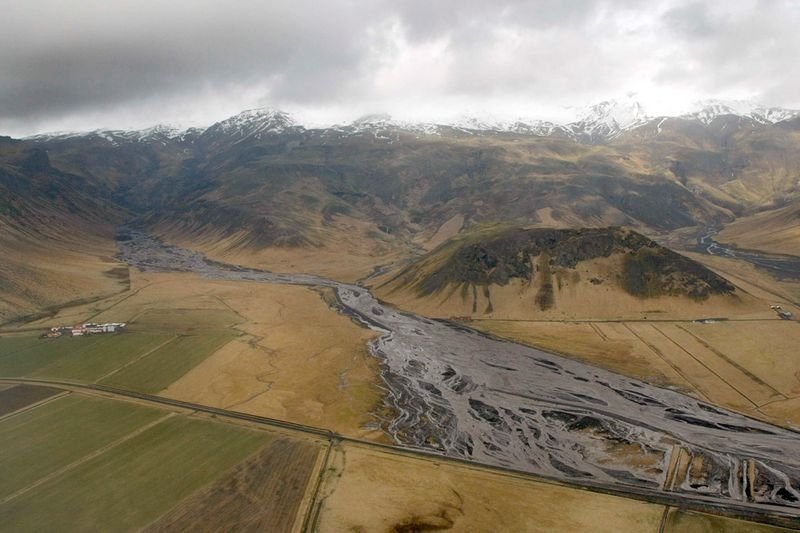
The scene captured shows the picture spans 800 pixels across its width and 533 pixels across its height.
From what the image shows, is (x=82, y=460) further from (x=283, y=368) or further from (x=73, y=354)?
(x=73, y=354)

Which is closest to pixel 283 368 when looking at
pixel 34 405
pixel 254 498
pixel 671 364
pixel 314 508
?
pixel 34 405

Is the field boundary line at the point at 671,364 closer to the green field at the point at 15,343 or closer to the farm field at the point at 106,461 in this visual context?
the farm field at the point at 106,461

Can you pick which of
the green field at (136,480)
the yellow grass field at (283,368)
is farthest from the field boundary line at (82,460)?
the yellow grass field at (283,368)

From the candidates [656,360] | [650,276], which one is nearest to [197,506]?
[656,360]

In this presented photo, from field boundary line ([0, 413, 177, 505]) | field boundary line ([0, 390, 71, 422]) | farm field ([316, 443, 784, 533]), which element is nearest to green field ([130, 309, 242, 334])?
field boundary line ([0, 390, 71, 422])

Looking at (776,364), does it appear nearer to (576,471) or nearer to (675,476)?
(675,476)

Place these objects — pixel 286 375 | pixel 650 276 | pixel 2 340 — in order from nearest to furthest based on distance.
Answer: pixel 286 375 < pixel 2 340 < pixel 650 276

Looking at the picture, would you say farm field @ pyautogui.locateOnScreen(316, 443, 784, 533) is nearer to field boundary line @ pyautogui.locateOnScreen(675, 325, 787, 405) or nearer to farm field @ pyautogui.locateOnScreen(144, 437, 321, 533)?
farm field @ pyautogui.locateOnScreen(144, 437, 321, 533)
